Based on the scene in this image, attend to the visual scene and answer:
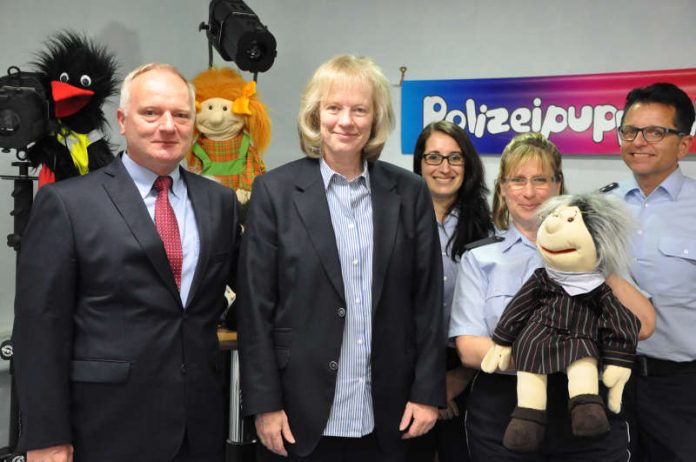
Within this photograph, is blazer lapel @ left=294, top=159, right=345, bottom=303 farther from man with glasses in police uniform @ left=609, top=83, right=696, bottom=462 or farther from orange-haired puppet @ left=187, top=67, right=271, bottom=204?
orange-haired puppet @ left=187, top=67, right=271, bottom=204

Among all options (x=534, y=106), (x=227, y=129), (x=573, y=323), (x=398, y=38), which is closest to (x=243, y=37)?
(x=227, y=129)

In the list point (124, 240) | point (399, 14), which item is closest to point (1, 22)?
point (399, 14)

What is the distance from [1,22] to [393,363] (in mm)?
2484

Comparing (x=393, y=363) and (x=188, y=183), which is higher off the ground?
(x=188, y=183)

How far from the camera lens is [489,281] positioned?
5.81 feet

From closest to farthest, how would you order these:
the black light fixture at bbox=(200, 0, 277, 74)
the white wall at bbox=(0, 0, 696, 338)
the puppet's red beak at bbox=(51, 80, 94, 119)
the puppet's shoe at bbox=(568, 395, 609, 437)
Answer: the puppet's shoe at bbox=(568, 395, 609, 437), the puppet's red beak at bbox=(51, 80, 94, 119), the black light fixture at bbox=(200, 0, 277, 74), the white wall at bbox=(0, 0, 696, 338)

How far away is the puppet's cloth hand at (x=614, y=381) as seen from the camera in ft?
4.90

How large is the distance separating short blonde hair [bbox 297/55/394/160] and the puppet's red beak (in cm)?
112

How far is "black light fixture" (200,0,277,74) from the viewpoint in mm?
2898

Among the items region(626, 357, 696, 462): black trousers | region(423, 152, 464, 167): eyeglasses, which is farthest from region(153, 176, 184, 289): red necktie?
region(626, 357, 696, 462): black trousers

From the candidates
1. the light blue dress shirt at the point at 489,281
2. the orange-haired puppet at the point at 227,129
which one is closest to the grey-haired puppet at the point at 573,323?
the light blue dress shirt at the point at 489,281

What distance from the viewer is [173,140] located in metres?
1.56

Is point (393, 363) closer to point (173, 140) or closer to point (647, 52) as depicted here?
point (173, 140)

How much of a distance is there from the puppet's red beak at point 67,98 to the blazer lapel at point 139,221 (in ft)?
3.29
